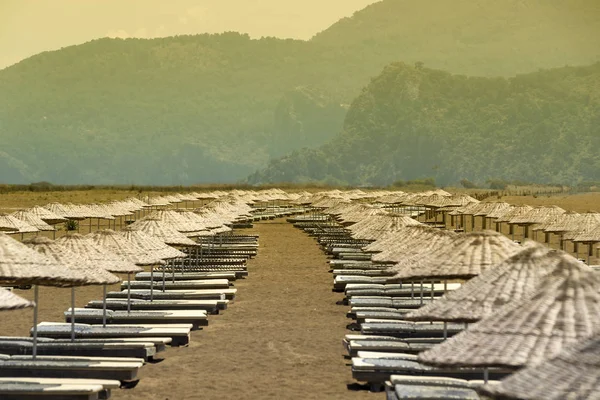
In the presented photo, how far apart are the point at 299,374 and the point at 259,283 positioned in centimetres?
1306

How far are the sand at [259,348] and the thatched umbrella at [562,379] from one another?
8080mm

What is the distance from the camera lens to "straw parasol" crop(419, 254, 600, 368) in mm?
8477

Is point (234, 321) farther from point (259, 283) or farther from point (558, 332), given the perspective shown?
point (558, 332)

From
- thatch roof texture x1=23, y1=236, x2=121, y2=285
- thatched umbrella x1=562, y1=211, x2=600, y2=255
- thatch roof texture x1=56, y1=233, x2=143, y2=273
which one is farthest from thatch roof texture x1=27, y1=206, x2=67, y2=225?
thatch roof texture x1=23, y1=236, x2=121, y2=285

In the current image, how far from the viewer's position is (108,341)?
54.5 feet

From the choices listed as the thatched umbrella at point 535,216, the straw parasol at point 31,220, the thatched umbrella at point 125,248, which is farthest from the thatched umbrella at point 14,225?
the thatched umbrella at point 535,216

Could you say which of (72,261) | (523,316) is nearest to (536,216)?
(72,261)

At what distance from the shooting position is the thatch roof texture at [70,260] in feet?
52.4

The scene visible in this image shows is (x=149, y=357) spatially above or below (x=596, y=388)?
Result: below

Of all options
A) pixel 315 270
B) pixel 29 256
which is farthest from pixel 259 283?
pixel 29 256

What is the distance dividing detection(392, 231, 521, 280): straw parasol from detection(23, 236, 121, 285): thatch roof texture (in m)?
4.07

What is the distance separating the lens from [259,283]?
29.2 m

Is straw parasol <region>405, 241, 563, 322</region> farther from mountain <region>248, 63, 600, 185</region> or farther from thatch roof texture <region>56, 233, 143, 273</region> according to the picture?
mountain <region>248, 63, 600, 185</region>

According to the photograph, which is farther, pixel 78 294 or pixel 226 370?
pixel 78 294
